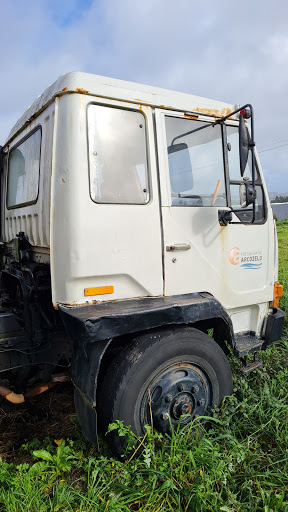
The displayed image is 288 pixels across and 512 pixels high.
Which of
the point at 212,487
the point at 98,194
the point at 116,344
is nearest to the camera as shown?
the point at 212,487

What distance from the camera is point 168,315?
8.17 ft

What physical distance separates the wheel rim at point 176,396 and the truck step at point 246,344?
0.46 metres

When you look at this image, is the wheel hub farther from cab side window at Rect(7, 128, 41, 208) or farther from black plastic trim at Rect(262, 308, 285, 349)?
cab side window at Rect(7, 128, 41, 208)

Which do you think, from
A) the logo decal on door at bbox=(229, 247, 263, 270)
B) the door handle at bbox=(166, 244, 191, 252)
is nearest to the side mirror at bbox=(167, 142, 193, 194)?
the door handle at bbox=(166, 244, 191, 252)

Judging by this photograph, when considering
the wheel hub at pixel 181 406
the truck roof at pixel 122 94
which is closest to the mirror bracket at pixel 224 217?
the truck roof at pixel 122 94

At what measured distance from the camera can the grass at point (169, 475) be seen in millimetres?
2125

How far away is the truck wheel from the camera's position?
2416 mm

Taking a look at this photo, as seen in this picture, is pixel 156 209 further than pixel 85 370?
Yes

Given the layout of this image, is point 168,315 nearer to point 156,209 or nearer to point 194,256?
point 194,256

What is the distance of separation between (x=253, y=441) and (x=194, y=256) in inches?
57.3

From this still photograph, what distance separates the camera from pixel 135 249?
8.41 feet

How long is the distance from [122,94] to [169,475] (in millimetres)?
2491

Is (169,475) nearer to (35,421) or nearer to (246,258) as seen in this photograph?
(35,421)

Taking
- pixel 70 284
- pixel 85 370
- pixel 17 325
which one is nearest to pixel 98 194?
pixel 70 284
